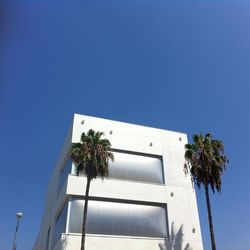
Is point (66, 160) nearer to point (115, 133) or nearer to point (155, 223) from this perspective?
point (115, 133)

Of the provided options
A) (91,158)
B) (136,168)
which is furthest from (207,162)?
(91,158)

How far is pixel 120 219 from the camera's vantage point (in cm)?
2817

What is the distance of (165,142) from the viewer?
3459 cm

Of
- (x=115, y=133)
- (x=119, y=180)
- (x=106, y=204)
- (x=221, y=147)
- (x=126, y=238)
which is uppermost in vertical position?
(x=115, y=133)

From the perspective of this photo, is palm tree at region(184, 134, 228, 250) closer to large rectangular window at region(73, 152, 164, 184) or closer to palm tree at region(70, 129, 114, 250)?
large rectangular window at region(73, 152, 164, 184)

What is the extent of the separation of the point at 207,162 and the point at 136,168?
8.16 m

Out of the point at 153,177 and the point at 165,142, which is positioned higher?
the point at 165,142

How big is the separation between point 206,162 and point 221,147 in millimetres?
2579

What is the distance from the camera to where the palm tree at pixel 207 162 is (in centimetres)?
2633

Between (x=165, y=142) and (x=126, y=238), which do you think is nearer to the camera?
(x=126, y=238)

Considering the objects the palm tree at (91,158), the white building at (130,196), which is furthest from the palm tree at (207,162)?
the palm tree at (91,158)

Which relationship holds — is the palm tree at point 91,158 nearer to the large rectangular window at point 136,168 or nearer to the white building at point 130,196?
A: the white building at point 130,196

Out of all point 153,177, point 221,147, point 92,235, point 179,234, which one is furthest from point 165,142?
point 92,235

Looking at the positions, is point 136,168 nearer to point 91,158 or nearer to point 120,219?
point 120,219
